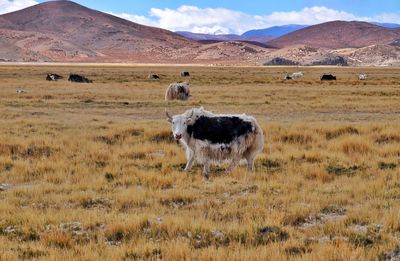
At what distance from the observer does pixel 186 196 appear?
808 cm

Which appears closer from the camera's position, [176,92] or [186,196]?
[186,196]

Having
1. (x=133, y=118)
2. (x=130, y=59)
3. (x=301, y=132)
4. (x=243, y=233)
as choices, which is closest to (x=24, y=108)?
(x=133, y=118)

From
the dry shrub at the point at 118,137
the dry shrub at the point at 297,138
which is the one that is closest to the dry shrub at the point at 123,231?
the dry shrub at the point at 118,137

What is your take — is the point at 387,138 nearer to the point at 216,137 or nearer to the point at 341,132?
the point at 341,132

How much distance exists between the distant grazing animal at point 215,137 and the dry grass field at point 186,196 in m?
0.35

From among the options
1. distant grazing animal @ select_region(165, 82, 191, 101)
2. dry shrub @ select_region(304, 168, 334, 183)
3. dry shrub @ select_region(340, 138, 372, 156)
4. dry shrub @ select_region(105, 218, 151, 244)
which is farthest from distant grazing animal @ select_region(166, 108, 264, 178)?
distant grazing animal @ select_region(165, 82, 191, 101)

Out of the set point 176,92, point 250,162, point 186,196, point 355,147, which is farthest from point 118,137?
point 176,92

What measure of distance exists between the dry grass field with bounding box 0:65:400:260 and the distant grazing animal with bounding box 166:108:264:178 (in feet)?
1.14

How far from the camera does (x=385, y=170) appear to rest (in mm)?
10219

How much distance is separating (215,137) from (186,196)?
2334 mm

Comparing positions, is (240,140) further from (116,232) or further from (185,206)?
(116,232)

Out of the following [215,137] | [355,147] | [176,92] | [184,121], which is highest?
[184,121]

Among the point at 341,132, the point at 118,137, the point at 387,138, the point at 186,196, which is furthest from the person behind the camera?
the point at 341,132

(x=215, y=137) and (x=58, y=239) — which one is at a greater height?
(x=215, y=137)
